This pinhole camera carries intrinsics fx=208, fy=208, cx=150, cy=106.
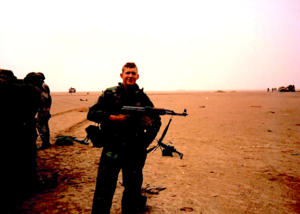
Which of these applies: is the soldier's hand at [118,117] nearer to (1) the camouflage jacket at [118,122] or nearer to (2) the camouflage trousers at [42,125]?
(1) the camouflage jacket at [118,122]

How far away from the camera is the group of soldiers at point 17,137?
9.90ft

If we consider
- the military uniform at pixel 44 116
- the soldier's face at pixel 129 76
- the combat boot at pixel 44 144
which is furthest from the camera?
the combat boot at pixel 44 144

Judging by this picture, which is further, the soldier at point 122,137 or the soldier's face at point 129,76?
the soldier's face at point 129,76

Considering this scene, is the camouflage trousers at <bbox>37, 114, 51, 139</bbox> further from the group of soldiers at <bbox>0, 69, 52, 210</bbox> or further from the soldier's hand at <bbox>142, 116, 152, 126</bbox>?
the soldier's hand at <bbox>142, 116, 152, 126</bbox>

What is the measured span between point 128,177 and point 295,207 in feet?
8.94

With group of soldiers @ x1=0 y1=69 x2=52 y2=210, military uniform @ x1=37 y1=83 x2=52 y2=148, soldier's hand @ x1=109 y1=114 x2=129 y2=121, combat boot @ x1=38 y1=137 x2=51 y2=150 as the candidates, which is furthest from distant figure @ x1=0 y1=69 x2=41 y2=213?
combat boot @ x1=38 y1=137 x2=51 y2=150

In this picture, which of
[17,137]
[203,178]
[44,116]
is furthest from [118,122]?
[44,116]

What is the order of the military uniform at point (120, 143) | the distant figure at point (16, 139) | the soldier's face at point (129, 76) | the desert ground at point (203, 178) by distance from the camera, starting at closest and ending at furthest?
the military uniform at point (120, 143) → the soldier's face at point (129, 76) → the distant figure at point (16, 139) → the desert ground at point (203, 178)

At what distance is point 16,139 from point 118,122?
185cm

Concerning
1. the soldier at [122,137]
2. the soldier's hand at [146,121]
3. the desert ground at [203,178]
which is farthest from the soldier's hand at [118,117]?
the desert ground at [203,178]

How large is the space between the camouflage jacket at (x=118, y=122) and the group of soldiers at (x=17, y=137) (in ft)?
4.80

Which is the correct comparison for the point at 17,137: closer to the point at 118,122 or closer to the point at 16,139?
the point at 16,139

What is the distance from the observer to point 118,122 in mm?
2473

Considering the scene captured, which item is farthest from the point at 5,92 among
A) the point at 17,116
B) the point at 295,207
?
the point at 295,207
